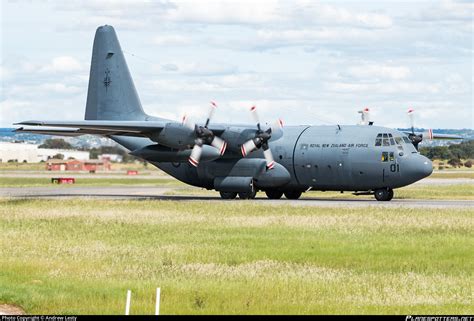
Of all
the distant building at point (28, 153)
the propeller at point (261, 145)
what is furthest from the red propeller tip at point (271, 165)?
the distant building at point (28, 153)

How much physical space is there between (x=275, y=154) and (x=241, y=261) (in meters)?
27.0

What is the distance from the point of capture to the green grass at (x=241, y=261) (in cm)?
1986

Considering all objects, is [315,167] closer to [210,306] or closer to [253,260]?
[253,260]

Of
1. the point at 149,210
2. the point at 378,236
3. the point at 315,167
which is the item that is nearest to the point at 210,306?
the point at 378,236

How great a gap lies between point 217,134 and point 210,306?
3404cm

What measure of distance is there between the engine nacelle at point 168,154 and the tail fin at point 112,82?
21.9 ft

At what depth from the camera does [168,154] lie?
5241cm

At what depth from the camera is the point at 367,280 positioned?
75.9 feet

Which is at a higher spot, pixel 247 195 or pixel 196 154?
pixel 196 154

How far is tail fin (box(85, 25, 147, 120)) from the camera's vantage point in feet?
197

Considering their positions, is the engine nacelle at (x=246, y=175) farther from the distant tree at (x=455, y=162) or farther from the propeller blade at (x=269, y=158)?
the distant tree at (x=455, y=162)

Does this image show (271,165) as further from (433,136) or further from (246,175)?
(433,136)

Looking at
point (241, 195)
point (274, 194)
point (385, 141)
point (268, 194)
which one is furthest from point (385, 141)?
point (241, 195)

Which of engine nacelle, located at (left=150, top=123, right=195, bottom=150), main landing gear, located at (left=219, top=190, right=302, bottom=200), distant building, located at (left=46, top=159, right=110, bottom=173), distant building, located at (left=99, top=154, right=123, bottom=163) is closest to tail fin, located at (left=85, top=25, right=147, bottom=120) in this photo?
main landing gear, located at (left=219, top=190, right=302, bottom=200)
